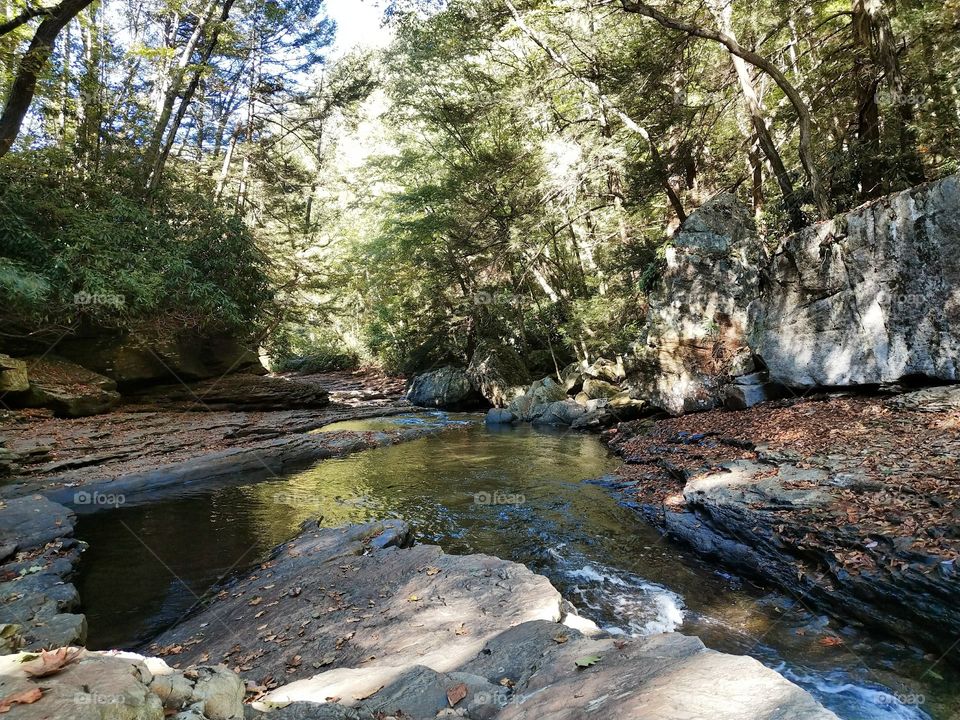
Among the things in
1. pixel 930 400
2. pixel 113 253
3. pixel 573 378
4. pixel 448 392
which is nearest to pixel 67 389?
pixel 113 253

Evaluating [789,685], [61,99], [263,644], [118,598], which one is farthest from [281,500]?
[61,99]

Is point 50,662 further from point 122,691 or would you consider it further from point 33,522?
point 33,522

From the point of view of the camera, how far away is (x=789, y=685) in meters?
2.17

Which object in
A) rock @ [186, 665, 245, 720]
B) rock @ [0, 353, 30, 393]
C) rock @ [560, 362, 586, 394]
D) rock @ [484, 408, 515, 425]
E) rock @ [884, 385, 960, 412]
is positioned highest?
rock @ [0, 353, 30, 393]

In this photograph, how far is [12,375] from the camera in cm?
1184

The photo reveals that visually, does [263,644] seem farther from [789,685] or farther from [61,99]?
[61,99]

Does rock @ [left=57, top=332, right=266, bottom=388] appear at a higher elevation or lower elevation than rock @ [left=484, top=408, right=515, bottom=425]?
higher

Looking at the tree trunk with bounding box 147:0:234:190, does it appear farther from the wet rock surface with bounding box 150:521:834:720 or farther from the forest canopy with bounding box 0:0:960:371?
the wet rock surface with bounding box 150:521:834:720

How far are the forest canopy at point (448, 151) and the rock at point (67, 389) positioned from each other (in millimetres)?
1124

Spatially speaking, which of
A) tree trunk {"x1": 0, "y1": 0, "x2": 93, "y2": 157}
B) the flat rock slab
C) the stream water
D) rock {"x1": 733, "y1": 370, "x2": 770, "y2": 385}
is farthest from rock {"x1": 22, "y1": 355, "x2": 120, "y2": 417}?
rock {"x1": 733, "y1": 370, "x2": 770, "y2": 385}

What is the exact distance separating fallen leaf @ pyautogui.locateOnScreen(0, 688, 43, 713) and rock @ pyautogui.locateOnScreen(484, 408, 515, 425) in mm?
14376

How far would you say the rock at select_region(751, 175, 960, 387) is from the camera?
7.50 metres

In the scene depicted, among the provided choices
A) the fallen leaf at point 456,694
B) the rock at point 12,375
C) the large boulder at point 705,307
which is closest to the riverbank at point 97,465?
the rock at point 12,375

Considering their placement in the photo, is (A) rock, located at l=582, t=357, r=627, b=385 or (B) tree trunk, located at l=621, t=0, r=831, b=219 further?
(A) rock, located at l=582, t=357, r=627, b=385
